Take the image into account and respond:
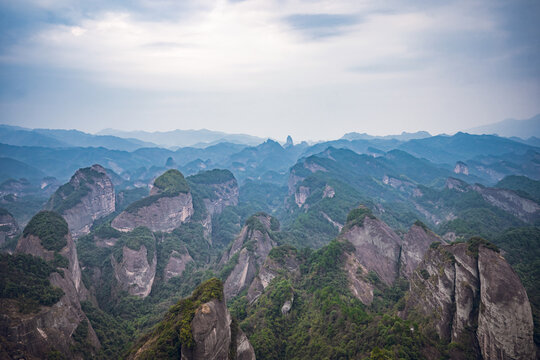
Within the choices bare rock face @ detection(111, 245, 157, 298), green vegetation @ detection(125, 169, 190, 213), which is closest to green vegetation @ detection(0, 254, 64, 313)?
bare rock face @ detection(111, 245, 157, 298)

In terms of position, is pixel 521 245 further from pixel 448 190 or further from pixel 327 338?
pixel 448 190

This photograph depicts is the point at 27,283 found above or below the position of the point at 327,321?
above

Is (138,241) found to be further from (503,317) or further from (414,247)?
(503,317)

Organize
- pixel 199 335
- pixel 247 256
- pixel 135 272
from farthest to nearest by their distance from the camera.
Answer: pixel 135 272 < pixel 247 256 < pixel 199 335

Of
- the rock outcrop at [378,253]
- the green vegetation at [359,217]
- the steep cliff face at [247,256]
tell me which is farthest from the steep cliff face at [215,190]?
the rock outcrop at [378,253]

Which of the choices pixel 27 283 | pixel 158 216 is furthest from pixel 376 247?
pixel 158 216

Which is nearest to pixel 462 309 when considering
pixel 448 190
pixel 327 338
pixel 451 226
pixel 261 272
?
pixel 327 338
